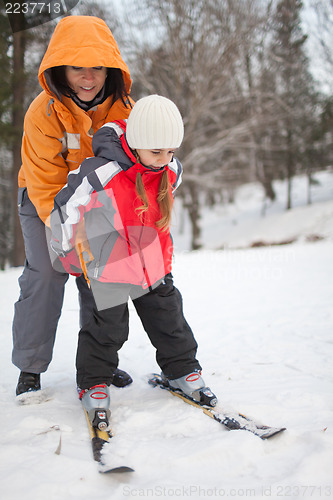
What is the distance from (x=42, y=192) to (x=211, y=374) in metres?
1.36

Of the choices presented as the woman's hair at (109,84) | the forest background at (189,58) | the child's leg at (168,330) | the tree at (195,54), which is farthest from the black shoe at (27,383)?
the tree at (195,54)

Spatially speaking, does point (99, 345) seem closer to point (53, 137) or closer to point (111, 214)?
point (111, 214)

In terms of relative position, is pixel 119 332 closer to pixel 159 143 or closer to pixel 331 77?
pixel 159 143

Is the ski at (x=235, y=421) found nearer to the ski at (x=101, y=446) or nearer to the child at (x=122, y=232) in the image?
the child at (x=122, y=232)

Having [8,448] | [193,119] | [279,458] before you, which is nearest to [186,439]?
[279,458]

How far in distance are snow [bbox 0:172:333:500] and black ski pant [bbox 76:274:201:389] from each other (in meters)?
0.18

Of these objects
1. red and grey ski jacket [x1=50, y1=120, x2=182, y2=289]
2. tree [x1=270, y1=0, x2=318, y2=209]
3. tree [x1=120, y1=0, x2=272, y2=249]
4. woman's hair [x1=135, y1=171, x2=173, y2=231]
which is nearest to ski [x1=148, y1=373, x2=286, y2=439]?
red and grey ski jacket [x1=50, y1=120, x2=182, y2=289]

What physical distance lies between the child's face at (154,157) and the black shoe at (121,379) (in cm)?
117

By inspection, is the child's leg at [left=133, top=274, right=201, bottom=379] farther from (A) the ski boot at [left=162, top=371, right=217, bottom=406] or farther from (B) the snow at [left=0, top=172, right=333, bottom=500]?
(B) the snow at [left=0, top=172, right=333, bottom=500]

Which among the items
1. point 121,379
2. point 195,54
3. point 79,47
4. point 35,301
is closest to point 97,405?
point 121,379

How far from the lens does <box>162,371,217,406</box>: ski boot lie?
172 cm

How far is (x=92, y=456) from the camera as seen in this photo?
1.37 meters

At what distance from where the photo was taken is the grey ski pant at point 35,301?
1871 mm

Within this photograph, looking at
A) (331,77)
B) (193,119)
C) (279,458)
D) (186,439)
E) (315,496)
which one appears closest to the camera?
(315,496)
